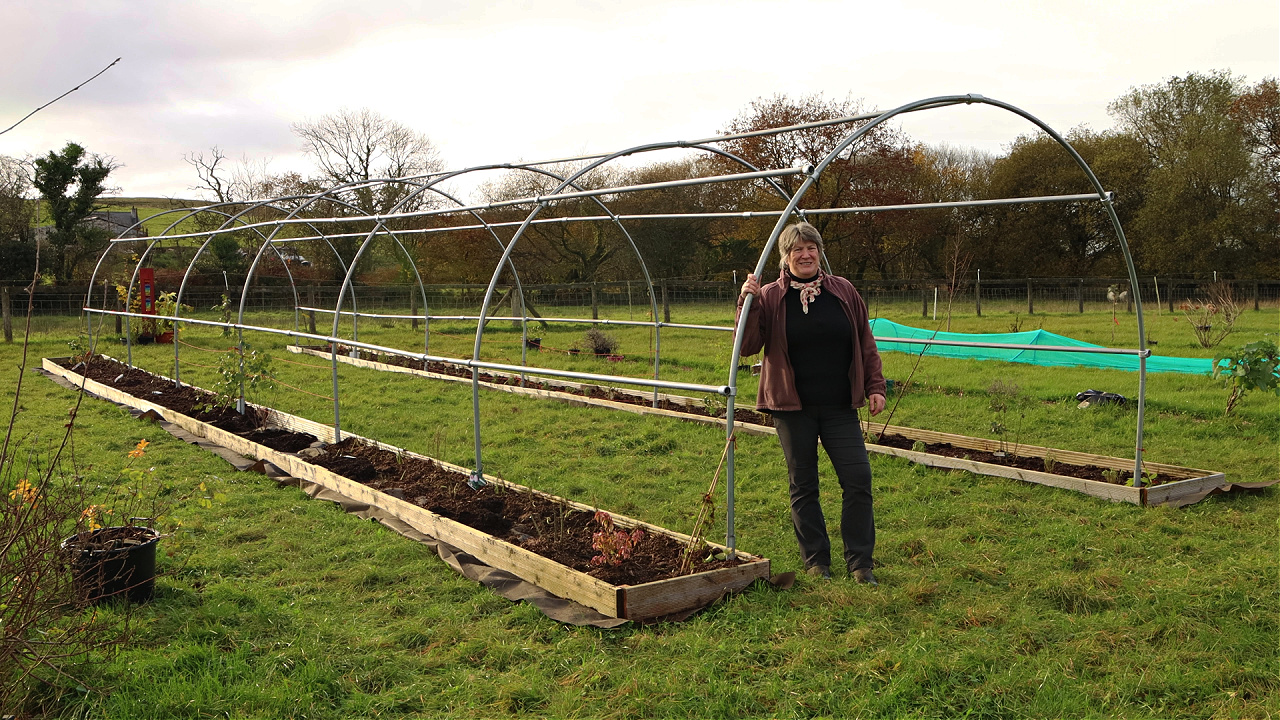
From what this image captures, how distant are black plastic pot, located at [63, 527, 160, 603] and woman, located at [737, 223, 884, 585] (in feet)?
9.23

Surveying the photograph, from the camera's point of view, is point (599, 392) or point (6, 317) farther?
point (6, 317)

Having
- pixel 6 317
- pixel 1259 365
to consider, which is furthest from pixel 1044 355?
pixel 6 317

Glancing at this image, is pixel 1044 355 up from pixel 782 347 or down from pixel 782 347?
down

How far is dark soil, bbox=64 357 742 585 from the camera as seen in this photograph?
4016 millimetres

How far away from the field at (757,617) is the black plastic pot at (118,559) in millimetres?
158

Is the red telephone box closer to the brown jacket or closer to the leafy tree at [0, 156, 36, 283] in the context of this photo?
the leafy tree at [0, 156, 36, 283]

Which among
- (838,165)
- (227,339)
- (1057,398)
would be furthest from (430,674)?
(838,165)

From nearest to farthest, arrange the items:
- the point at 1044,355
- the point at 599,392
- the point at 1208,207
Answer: the point at 599,392 < the point at 1044,355 < the point at 1208,207

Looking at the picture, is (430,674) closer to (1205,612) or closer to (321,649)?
(321,649)

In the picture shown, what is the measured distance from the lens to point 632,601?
3617mm

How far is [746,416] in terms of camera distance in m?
7.95

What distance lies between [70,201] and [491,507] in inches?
874

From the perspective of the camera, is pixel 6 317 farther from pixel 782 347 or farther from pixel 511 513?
pixel 782 347

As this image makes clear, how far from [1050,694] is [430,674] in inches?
87.7
